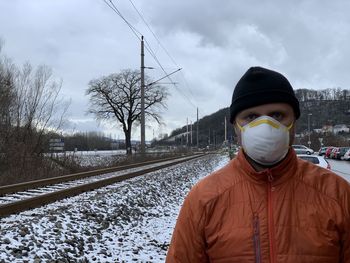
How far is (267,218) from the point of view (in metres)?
2.01

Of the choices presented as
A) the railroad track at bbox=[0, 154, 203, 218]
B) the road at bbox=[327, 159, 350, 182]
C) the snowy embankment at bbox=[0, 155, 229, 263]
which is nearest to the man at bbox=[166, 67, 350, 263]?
the snowy embankment at bbox=[0, 155, 229, 263]

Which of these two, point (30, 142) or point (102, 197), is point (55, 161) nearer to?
point (30, 142)

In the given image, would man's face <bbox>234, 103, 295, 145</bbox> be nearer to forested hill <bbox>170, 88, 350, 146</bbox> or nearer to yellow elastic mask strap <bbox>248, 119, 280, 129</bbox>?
yellow elastic mask strap <bbox>248, 119, 280, 129</bbox>

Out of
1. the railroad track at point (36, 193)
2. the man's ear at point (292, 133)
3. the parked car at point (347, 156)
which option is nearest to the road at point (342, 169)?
the parked car at point (347, 156)

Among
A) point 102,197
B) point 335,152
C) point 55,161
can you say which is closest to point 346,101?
point 335,152

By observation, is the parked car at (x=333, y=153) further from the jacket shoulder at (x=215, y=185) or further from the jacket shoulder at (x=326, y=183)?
the jacket shoulder at (x=215, y=185)

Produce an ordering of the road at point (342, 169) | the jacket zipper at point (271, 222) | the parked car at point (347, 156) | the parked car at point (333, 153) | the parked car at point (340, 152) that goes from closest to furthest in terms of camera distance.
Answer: the jacket zipper at point (271, 222) → the road at point (342, 169) → the parked car at point (347, 156) → the parked car at point (340, 152) → the parked car at point (333, 153)

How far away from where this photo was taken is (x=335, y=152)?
59625 mm

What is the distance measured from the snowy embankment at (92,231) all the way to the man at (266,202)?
4.93 m

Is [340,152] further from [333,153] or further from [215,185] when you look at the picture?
[215,185]

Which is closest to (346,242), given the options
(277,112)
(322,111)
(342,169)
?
(277,112)

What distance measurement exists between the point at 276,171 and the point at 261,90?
1.31ft

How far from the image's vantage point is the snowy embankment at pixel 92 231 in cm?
711

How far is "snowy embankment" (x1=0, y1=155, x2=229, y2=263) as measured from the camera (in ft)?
23.3
